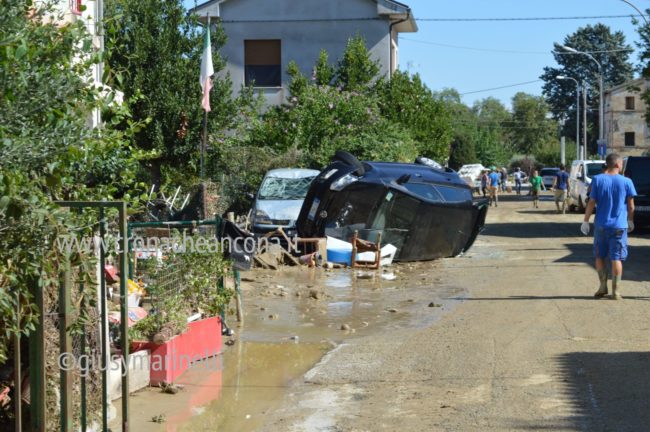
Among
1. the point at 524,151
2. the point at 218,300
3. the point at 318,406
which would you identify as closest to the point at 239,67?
the point at 218,300

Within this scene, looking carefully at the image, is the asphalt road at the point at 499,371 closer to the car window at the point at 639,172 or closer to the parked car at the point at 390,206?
the parked car at the point at 390,206

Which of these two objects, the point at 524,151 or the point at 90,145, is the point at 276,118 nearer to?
the point at 90,145

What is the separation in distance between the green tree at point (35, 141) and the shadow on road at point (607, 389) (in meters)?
3.64

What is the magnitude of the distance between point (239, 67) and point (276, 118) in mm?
7864

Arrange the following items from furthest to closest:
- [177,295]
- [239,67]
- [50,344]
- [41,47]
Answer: [239,67] → [177,295] → [50,344] → [41,47]

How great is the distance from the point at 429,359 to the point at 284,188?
493 inches

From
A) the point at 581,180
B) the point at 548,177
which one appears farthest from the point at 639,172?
the point at 548,177

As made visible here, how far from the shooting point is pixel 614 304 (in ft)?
38.3

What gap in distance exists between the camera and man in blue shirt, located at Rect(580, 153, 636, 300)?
11898 mm

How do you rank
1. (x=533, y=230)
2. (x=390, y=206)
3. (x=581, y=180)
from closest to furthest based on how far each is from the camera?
(x=390, y=206) < (x=533, y=230) < (x=581, y=180)

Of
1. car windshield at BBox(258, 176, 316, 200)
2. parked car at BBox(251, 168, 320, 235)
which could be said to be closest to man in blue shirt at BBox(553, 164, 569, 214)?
parked car at BBox(251, 168, 320, 235)

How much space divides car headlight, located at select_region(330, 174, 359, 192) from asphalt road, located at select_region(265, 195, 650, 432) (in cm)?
385

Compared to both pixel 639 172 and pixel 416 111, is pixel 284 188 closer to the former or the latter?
pixel 639 172

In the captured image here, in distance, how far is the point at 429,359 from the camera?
877 centimetres
